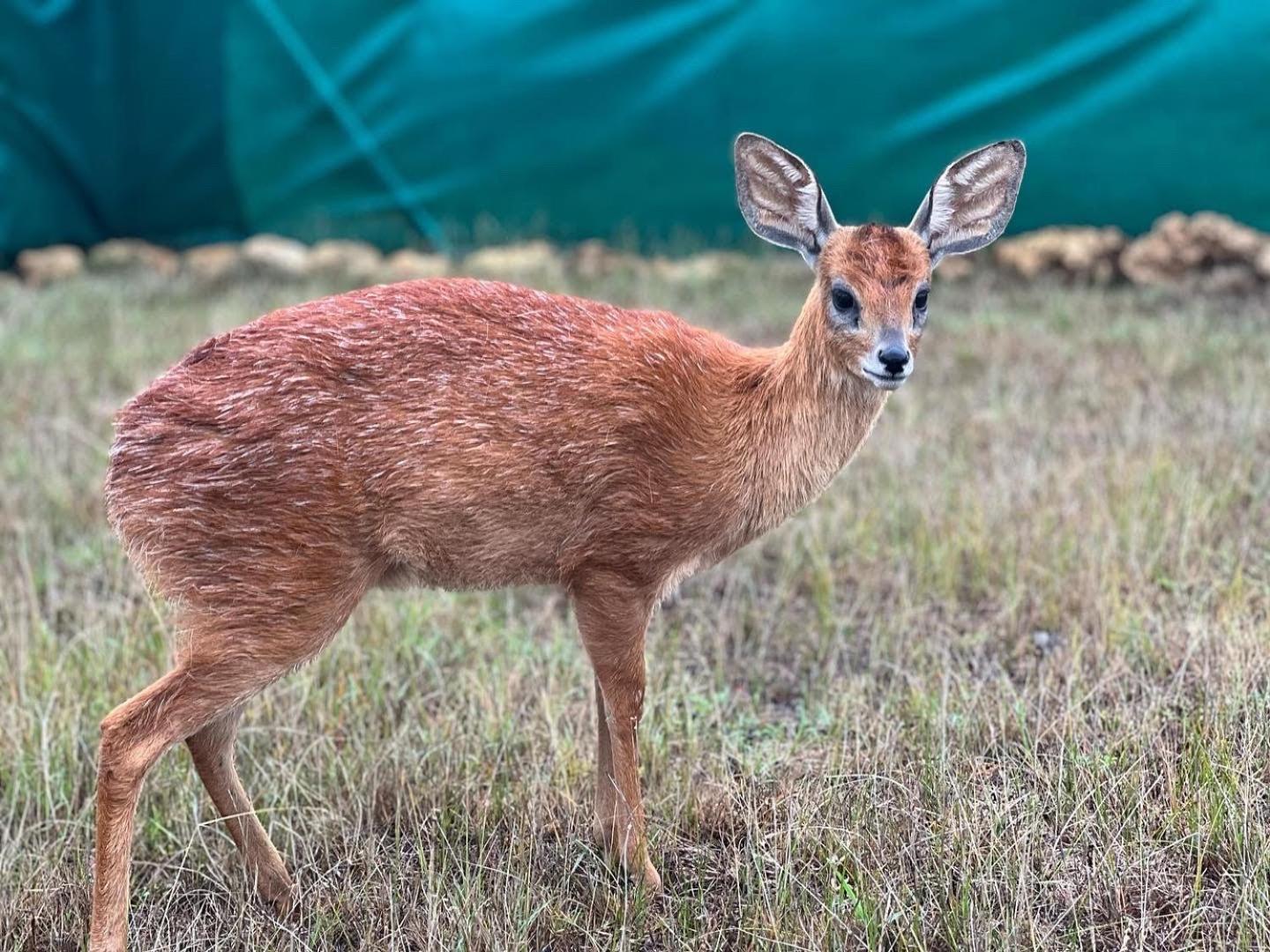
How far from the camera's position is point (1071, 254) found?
9242mm

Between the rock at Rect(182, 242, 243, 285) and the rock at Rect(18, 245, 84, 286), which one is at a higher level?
the rock at Rect(182, 242, 243, 285)

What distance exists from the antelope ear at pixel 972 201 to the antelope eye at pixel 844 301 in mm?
251

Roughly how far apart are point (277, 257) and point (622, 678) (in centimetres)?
791

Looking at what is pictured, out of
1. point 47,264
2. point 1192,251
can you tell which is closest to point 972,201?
point 1192,251

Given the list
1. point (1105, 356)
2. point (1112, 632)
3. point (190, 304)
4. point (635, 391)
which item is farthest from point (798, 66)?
point (635, 391)

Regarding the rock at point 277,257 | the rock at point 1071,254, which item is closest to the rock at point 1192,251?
the rock at point 1071,254

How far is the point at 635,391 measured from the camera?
9.96ft

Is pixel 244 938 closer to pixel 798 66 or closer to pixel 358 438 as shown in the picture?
pixel 358 438

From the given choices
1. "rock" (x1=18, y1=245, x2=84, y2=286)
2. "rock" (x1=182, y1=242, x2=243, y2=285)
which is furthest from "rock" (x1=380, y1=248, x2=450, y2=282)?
"rock" (x1=18, y1=245, x2=84, y2=286)

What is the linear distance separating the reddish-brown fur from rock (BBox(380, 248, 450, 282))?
6774 millimetres

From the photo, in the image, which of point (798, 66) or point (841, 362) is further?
point (798, 66)

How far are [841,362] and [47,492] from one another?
3.60 metres

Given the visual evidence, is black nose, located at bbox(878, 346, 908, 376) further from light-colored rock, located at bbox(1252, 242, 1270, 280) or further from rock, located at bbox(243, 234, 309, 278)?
rock, located at bbox(243, 234, 309, 278)

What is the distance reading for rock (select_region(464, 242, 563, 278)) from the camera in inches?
381
